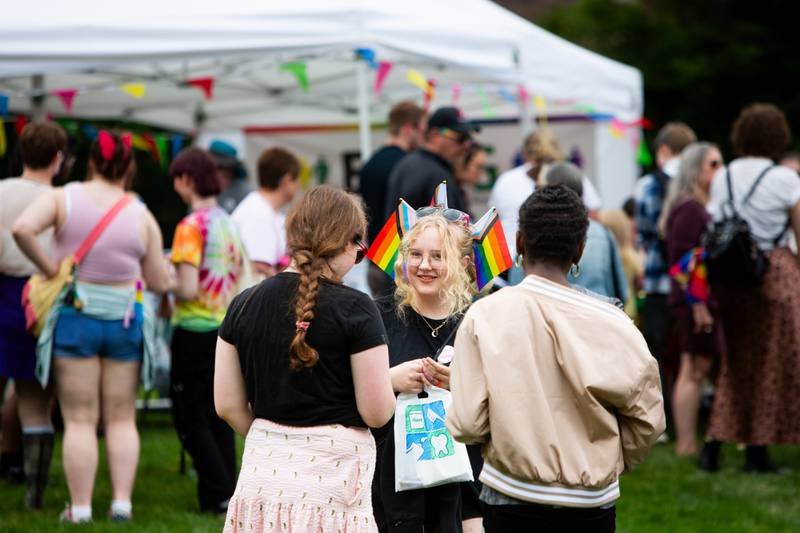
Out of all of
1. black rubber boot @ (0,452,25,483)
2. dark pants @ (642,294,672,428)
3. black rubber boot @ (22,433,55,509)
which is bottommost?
black rubber boot @ (0,452,25,483)

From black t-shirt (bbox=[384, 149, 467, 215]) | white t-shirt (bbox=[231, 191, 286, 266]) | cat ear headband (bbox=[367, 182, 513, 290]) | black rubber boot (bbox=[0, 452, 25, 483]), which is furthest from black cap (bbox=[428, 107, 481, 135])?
black rubber boot (bbox=[0, 452, 25, 483])

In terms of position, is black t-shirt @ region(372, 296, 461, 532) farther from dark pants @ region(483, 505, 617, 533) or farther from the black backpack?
the black backpack

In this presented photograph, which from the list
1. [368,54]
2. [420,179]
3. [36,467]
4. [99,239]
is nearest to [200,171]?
[99,239]

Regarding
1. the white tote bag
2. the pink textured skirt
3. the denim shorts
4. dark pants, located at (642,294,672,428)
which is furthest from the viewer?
dark pants, located at (642,294,672,428)

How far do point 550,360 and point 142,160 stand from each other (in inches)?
511

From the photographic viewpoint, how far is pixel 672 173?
8.09 meters

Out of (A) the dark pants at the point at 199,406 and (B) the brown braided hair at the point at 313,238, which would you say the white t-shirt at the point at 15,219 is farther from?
(B) the brown braided hair at the point at 313,238

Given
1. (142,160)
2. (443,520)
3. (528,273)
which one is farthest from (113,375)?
(142,160)

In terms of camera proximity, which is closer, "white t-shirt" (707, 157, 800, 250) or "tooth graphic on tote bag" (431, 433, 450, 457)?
"tooth graphic on tote bag" (431, 433, 450, 457)

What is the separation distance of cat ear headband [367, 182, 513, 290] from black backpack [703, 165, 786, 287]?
288cm

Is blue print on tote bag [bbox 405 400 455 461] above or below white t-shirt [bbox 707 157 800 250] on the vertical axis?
below

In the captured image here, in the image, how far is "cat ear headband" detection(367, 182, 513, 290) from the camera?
4059 millimetres

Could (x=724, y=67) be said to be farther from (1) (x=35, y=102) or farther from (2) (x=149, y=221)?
(2) (x=149, y=221)

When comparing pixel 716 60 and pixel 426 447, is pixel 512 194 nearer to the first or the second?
pixel 426 447
